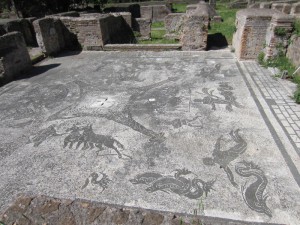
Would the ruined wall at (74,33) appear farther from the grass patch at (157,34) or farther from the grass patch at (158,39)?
the grass patch at (157,34)

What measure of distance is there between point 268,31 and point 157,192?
7135 mm

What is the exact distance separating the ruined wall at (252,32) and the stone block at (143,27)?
19.2ft

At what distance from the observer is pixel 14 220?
244 centimetres

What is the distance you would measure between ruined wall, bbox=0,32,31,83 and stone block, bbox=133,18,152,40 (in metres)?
6.38

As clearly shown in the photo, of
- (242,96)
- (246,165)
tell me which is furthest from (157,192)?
(242,96)

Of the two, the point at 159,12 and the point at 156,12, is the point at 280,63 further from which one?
the point at 156,12

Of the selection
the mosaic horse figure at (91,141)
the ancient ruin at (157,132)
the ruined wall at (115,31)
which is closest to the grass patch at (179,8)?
the ruined wall at (115,31)

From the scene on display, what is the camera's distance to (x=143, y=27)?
13.6 metres

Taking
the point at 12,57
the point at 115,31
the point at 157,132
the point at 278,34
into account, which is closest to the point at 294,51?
the point at 278,34

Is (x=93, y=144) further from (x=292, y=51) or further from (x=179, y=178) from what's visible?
(x=292, y=51)

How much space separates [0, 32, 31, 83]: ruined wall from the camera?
26.8 ft

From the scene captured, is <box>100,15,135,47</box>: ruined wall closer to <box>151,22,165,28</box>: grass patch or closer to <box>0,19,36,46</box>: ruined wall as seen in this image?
<box>151,22,165,28</box>: grass patch

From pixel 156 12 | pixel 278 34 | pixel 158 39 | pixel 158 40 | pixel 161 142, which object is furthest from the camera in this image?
pixel 156 12

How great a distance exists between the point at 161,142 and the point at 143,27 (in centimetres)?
1022
